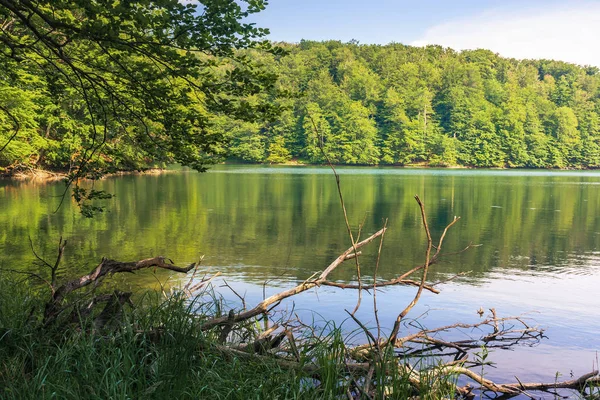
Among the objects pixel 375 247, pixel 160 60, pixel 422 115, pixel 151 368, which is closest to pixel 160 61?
pixel 160 60

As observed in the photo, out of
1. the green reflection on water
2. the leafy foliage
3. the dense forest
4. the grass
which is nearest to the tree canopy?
the leafy foliage

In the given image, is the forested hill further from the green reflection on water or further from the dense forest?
the green reflection on water

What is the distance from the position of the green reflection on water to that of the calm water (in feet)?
0.14

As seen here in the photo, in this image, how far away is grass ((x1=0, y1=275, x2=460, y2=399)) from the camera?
3.73m

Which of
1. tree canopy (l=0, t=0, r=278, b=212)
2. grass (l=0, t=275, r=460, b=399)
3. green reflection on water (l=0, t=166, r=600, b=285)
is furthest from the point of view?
green reflection on water (l=0, t=166, r=600, b=285)

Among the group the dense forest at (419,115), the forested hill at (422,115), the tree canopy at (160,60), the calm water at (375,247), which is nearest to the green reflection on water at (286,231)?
the calm water at (375,247)

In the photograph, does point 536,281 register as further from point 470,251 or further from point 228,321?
point 228,321

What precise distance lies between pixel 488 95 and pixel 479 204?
9394 cm

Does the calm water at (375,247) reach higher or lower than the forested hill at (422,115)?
lower

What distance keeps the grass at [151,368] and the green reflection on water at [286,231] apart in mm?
5750

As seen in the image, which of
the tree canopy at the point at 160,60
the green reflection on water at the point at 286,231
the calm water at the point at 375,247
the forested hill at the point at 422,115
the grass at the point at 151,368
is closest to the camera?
the grass at the point at 151,368

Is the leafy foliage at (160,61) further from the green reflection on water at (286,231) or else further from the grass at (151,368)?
the green reflection on water at (286,231)

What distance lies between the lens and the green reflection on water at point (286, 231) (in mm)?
12539

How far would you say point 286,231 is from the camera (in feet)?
55.9
